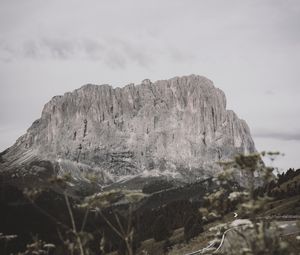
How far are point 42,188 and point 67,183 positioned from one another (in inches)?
22.0

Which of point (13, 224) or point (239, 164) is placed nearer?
point (239, 164)

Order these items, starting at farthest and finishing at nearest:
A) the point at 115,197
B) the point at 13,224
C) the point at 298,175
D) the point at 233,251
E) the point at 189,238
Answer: the point at 13,224
the point at 298,175
the point at 189,238
the point at 115,197
the point at 233,251

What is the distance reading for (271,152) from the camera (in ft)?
27.4

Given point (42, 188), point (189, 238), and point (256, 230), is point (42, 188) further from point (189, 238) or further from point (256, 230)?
point (189, 238)

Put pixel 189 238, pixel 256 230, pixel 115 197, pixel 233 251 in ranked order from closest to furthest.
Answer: pixel 256 230 → pixel 233 251 → pixel 115 197 → pixel 189 238

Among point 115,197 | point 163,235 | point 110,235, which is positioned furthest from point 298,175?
point 115,197

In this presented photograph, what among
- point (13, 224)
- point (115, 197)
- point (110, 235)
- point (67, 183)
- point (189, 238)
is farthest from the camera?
point (110, 235)

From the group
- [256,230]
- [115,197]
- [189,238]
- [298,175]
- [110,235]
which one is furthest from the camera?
[110,235]

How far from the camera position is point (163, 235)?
131 metres

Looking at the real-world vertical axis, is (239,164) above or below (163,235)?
above

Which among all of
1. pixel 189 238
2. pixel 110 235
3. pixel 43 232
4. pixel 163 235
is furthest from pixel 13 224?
pixel 189 238

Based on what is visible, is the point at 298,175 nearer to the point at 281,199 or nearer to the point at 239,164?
the point at 281,199

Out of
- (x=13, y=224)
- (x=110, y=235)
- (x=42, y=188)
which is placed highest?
(x=42, y=188)

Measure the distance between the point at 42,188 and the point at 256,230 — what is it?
14.9 ft
